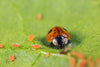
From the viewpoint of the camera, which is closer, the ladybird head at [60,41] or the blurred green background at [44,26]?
the blurred green background at [44,26]

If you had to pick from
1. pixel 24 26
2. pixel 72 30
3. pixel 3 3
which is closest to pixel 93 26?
pixel 72 30

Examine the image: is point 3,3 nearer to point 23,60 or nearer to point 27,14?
point 27,14

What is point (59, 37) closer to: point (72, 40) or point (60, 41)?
point (60, 41)

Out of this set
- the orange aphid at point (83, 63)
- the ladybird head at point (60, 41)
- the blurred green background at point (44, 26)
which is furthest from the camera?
the ladybird head at point (60, 41)

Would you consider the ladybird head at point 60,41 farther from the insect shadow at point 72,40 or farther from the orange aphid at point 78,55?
the orange aphid at point 78,55

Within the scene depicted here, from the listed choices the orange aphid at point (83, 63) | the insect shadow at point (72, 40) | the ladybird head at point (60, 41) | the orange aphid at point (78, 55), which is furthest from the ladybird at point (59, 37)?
the orange aphid at point (83, 63)

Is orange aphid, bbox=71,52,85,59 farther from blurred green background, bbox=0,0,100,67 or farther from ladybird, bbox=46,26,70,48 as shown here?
ladybird, bbox=46,26,70,48

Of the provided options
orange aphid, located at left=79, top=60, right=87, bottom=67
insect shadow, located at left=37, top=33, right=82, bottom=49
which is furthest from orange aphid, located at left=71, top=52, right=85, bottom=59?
insect shadow, located at left=37, top=33, right=82, bottom=49
